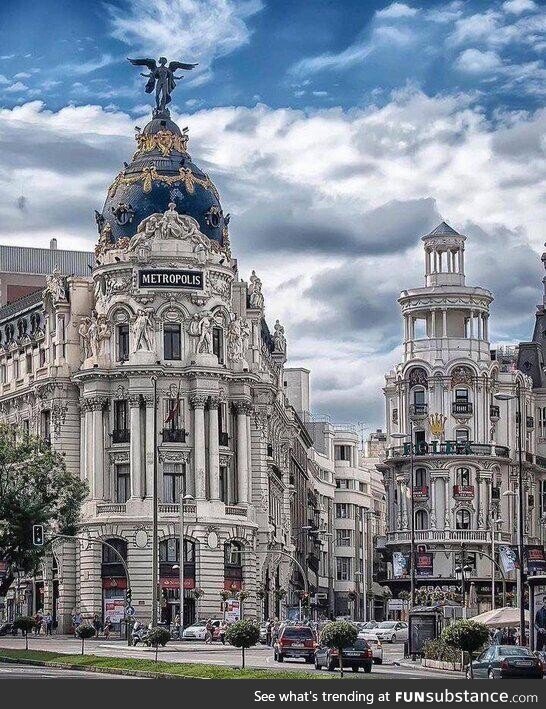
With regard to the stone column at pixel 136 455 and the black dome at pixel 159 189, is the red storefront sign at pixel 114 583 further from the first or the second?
the black dome at pixel 159 189

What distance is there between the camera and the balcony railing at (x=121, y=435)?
12850 cm

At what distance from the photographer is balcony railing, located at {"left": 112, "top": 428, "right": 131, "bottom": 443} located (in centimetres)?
12850

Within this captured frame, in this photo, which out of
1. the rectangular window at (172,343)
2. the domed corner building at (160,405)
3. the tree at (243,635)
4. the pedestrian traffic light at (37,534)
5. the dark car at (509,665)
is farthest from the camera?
the rectangular window at (172,343)

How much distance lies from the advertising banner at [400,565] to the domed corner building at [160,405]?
86.3ft

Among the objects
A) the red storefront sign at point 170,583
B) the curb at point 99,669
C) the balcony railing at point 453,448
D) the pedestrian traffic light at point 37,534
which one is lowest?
the curb at point 99,669

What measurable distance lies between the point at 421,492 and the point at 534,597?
290ft

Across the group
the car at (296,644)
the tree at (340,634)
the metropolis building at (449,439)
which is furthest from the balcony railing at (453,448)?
the tree at (340,634)

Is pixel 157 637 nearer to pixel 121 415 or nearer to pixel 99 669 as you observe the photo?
pixel 99 669

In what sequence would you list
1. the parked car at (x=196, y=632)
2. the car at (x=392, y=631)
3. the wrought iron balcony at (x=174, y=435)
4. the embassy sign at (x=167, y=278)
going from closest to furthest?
the parked car at (x=196, y=632), the car at (x=392, y=631), the wrought iron balcony at (x=174, y=435), the embassy sign at (x=167, y=278)

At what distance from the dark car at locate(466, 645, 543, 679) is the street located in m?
3.18

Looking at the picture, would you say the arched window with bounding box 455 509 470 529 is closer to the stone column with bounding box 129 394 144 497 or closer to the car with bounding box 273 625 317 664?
the stone column with bounding box 129 394 144 497

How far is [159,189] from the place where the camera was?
5143 inches
